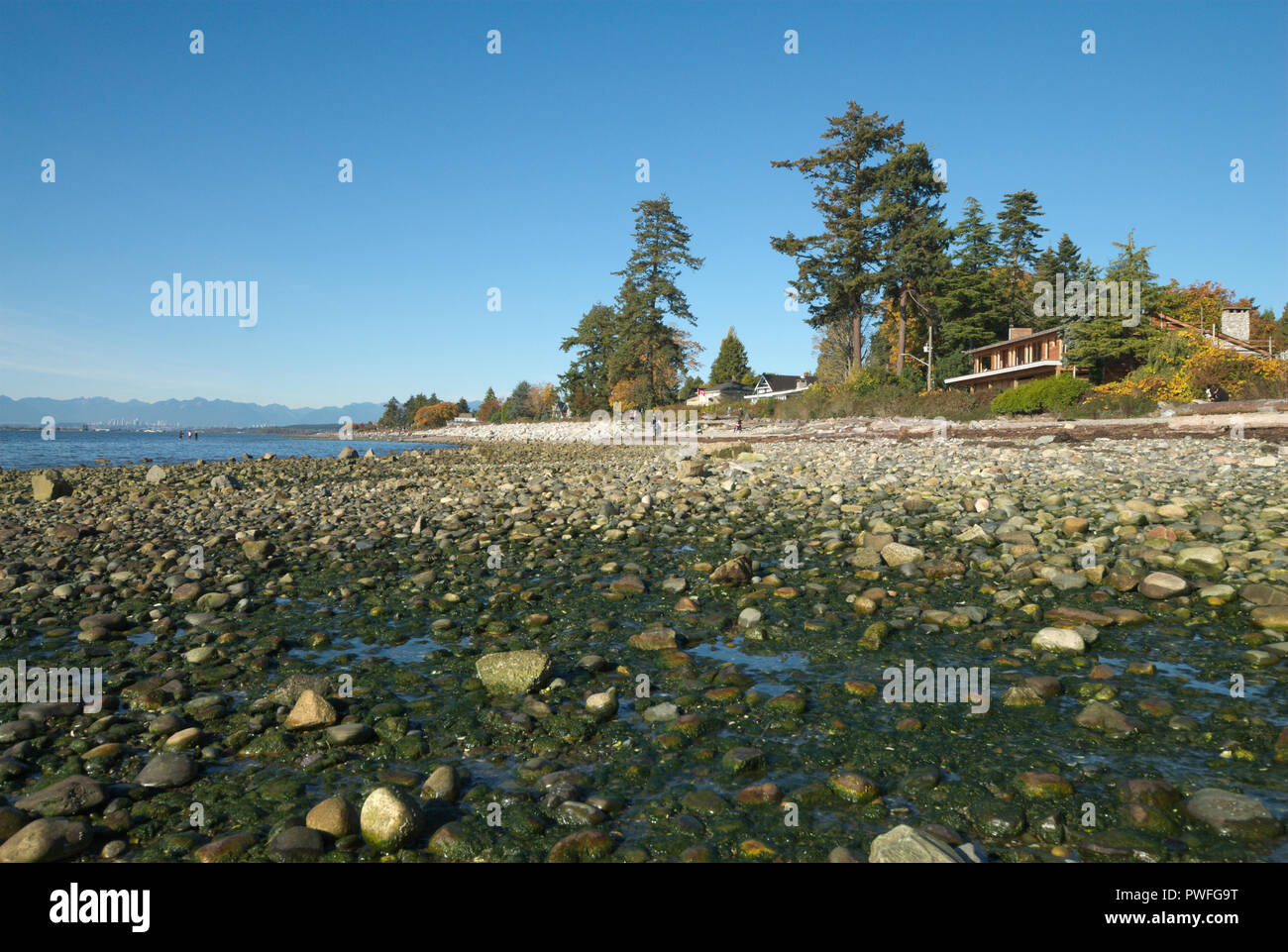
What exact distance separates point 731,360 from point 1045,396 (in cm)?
6684

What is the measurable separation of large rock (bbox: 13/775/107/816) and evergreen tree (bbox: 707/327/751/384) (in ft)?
323

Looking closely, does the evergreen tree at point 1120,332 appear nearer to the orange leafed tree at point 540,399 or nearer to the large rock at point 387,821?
the large rock at point 387,821

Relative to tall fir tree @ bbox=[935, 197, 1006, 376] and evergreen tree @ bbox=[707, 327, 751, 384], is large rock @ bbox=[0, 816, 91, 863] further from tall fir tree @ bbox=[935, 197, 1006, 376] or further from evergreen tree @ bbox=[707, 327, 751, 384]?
evergreen tree @ bbox=[707, 327, 751, 384]

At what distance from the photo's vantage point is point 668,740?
3.91 meters

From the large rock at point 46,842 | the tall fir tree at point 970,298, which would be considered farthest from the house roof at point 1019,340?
the large rock at point 46,842

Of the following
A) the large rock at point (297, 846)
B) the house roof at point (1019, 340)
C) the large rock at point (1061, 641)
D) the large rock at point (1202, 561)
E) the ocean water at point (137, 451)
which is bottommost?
the large rock at point (297, 846)

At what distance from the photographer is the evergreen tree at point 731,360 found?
326ft

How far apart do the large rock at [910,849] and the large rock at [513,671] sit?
254 cm

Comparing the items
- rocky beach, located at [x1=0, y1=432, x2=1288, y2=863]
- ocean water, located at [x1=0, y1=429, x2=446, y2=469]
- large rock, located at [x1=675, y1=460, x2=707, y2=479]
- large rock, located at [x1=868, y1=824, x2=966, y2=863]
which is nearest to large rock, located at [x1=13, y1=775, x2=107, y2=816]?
rocky beach, located at [x1=0, y1=432, x2=1288, y2=863]

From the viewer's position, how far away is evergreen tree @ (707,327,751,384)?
99500 millimetres
